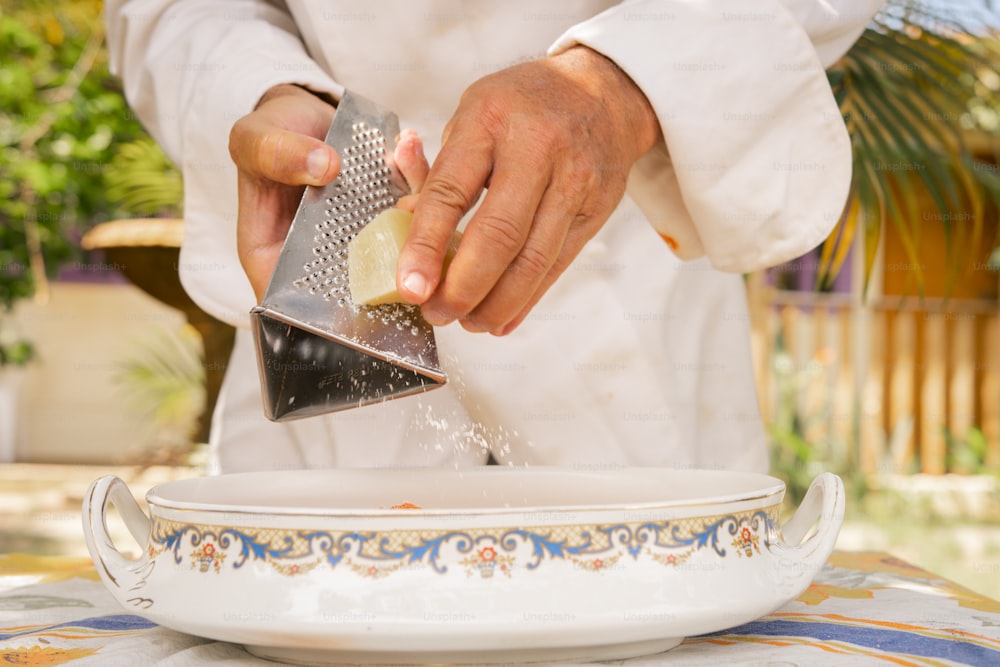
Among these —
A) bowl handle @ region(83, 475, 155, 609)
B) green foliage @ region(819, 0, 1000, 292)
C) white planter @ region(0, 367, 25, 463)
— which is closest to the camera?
bowl handle @ region(83, 475, 155, 609)

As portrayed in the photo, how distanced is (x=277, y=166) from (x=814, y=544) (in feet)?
1.76

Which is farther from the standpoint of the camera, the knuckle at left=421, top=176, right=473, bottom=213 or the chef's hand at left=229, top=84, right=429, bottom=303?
the chef's hand at left=229, top=84, right=429, bottom=303

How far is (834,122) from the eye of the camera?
1.06 m

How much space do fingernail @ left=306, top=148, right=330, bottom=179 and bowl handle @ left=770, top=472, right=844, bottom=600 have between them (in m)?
0.47

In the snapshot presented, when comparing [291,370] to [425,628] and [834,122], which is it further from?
[834,122]

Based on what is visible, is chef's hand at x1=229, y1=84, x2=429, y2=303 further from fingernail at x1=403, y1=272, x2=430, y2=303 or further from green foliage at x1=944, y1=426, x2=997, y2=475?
green foliage at x1=944, y1=426, x2=997, y2=475

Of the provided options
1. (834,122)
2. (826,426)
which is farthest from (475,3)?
(826,426)

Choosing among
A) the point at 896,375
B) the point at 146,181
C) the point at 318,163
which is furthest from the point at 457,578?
the point at 896,375

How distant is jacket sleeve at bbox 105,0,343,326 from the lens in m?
1.18

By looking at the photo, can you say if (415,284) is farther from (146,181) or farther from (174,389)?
(174,389)

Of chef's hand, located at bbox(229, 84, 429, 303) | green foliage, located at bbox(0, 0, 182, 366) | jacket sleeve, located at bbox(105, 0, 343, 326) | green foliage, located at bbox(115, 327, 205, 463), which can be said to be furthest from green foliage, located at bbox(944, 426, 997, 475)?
chef's hand, located at bbox(229, 84, 429, 303)

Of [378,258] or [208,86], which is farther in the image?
[208,86]

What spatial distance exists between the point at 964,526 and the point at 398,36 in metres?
5.49

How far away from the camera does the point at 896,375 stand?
6949mm
